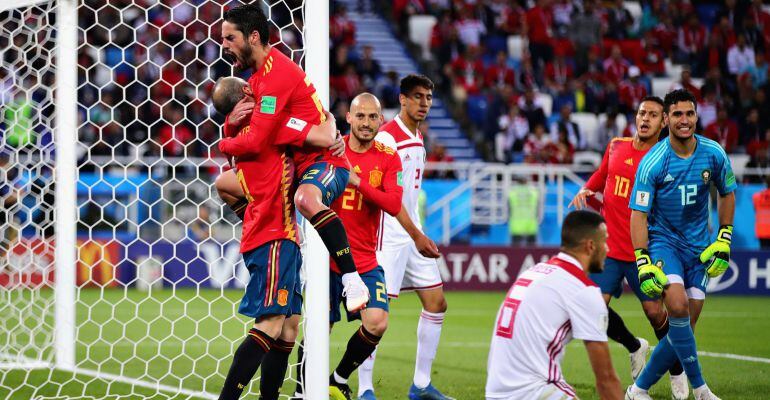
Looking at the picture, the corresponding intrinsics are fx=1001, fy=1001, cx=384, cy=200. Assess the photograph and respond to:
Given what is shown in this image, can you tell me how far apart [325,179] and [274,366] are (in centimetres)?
97

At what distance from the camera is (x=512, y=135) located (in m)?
17.6

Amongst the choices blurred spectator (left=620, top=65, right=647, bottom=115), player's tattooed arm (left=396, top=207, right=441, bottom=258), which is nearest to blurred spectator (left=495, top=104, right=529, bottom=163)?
blurred spectator (left=620, top=65, right=647, bottom=115)

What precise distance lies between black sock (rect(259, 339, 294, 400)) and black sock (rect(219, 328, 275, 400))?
11.3 inches

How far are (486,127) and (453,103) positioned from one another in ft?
5.16

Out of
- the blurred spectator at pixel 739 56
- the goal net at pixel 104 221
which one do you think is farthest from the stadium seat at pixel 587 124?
the goal net at pixel 104 221

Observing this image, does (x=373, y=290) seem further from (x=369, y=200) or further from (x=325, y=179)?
(x=325, y=179)

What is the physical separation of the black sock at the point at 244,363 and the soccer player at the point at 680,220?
2.40 m

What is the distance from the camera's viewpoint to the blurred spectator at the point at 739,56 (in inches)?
797

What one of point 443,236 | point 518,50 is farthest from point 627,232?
point 518,50

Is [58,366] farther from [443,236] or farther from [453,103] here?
[453,103]

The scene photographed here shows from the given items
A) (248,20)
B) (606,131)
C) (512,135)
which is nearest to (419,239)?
(248,20)

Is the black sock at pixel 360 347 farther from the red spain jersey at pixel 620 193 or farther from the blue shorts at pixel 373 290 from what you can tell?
the red spain jersey at pixel 620 193

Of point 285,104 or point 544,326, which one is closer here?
point 544,326

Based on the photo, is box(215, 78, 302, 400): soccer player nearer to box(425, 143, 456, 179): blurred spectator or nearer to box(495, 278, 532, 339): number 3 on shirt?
box(495, 278, 532, 339): number 3 on shirt
